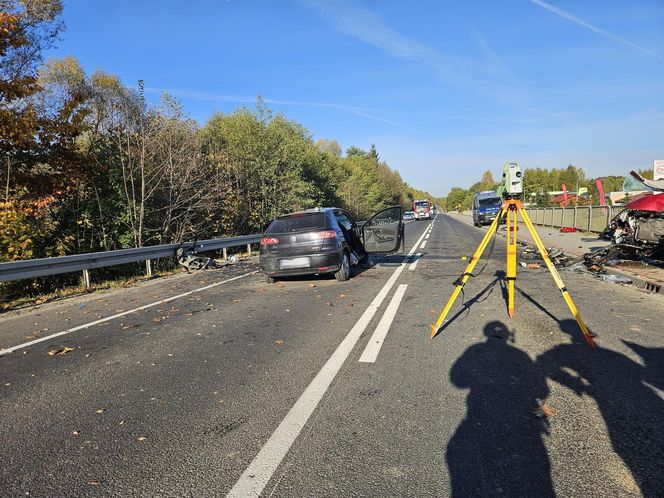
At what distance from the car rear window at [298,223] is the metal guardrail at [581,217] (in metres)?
14.0

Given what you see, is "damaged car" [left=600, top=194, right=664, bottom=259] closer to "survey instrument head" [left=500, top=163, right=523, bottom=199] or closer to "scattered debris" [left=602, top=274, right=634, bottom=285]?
"scattered debris" [left=602, top=274, right=634, bottom=285]

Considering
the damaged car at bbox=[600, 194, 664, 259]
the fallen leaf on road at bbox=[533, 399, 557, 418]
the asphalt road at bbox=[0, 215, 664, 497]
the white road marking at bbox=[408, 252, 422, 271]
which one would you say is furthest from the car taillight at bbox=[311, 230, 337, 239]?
the damaged car at bbox=[600, 194, 664, 259]

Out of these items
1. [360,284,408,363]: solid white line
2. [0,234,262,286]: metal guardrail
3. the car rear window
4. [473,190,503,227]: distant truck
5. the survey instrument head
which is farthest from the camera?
[473,190,503,227]: distant truck

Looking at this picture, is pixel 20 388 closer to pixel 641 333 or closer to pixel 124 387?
pixel 124 387

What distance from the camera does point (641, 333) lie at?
5.64m

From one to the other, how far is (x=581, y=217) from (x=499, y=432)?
24.0 m

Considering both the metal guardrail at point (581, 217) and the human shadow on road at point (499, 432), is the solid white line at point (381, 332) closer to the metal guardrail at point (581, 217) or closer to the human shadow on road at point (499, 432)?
the human shadow on road at point (499, 432)

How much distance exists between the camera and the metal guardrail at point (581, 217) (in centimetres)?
2030

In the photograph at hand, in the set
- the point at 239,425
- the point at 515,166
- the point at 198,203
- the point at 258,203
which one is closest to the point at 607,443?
the point at 239,425

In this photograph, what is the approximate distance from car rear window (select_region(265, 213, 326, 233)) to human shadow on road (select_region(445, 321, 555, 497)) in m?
5.77

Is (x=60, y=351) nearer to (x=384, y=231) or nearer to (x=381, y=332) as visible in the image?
(x=381, y=332)

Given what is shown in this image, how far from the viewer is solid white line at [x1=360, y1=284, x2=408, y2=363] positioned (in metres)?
5.04

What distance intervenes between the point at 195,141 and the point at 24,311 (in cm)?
1156

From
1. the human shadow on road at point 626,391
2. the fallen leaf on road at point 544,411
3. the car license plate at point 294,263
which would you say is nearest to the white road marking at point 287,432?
the fallen leaf on road at point 544,411
